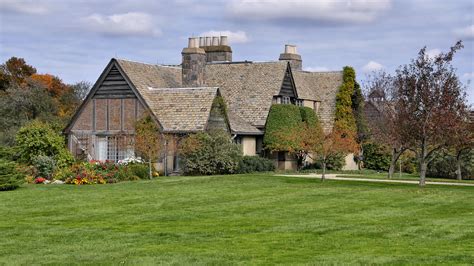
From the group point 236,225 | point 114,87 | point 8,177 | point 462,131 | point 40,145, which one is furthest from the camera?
point 114,87

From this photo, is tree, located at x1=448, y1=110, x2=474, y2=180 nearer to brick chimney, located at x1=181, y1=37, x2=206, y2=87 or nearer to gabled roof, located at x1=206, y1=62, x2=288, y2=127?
gabled roof, located at x1=206, y1=62, x2=288, y2=127

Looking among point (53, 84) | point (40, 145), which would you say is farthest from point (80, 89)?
point (40, 145)

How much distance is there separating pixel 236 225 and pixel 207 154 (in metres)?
21.5

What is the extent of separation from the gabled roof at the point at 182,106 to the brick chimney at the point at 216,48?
1223 centimetres

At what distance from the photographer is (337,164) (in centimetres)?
5441

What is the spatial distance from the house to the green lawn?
11673 mm

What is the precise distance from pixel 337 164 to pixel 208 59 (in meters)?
12.0

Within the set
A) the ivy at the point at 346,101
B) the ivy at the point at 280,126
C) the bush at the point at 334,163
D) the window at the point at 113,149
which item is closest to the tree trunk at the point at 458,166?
the bush at the point at 334,163

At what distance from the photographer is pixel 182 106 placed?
146 ft

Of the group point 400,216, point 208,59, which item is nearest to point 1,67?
point 208,59

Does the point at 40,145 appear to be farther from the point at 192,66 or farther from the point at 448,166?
the point at 448,166

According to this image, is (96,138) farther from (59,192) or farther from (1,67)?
(1,67)

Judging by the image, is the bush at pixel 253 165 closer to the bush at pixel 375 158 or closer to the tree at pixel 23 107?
the bush at pixel 375 158

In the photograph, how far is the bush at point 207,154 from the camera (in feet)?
137
